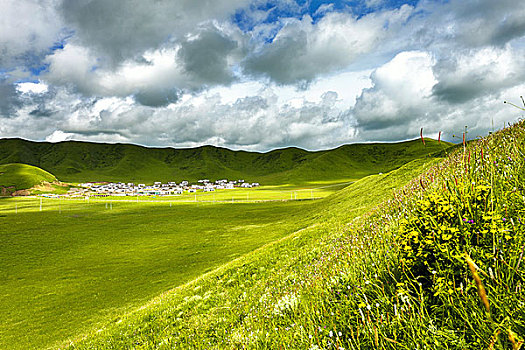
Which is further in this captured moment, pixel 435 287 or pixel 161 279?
pixel 161 279

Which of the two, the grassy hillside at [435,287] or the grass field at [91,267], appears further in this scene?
the grass field at [91,267]

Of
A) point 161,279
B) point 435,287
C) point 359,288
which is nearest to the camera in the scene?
point 435,287

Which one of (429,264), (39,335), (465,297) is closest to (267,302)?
(429,264)

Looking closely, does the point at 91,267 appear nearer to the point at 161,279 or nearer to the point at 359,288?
the point at 161,279

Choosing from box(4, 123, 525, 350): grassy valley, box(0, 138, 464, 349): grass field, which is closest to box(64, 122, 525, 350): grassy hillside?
Result: box(4, 123, 525, 350): grassy valley

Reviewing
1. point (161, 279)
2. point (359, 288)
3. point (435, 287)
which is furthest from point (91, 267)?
point (435, 287)

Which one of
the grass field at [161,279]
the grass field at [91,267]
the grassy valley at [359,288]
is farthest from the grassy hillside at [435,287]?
the grass field at [91,267]

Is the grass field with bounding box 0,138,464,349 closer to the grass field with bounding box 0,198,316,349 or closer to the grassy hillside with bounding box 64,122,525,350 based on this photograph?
the grass field with bounding box 0,198,316,349

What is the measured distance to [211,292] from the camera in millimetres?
14172

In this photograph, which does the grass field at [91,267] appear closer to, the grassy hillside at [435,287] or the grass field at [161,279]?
the grass field at [161,279]

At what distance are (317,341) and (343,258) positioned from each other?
3422 mm

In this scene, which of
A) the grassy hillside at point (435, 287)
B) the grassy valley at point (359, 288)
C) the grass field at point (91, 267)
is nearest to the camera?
the grassy hillside at point (435, 287)

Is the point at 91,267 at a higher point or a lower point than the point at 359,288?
lower

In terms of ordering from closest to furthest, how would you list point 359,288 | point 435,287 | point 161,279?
point 435,287 → point 359,288 → point 161,279
